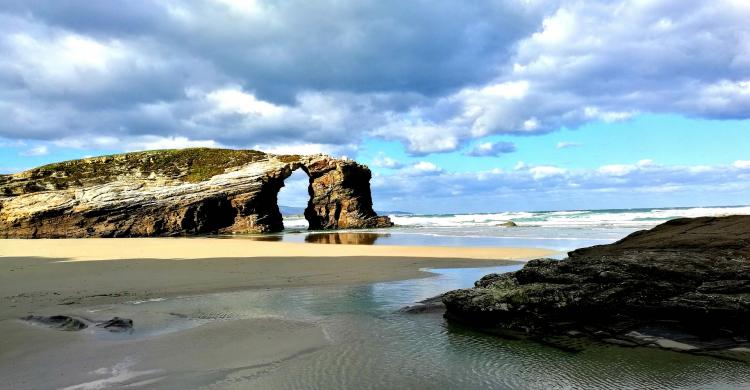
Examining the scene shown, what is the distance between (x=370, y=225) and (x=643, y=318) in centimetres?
4025

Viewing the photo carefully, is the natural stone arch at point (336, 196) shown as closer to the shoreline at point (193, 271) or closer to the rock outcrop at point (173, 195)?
the rock outcrop at point (173, 195)

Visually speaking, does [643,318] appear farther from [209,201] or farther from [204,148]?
[204,148]

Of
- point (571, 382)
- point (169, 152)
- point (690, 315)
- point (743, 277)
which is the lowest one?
point (571, 382)

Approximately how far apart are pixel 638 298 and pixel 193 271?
10684 millimetres

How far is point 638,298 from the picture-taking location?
6426 mm

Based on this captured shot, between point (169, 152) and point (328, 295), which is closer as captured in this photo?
point (328, 295)

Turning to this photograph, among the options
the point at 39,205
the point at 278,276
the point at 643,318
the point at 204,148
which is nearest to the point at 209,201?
the point at 204,148

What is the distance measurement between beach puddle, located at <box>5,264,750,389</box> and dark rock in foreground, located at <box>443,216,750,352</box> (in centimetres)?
44

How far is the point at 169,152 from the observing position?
147 ft

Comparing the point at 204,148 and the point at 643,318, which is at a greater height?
the point at 204,148

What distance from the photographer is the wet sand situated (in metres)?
4.94

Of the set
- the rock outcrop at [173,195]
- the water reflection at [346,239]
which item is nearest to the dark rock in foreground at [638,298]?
the water reflection at [346,239]

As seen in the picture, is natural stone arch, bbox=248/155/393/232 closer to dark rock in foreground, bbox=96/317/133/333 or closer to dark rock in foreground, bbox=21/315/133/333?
dark rock in foreground, bbox=21/315/133/333

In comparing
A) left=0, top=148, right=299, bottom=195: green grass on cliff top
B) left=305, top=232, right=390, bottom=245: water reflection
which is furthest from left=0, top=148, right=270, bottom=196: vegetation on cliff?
left=305, top=232, right=390, bottom=245: water reflection
